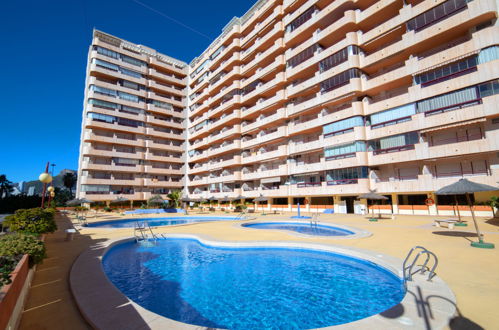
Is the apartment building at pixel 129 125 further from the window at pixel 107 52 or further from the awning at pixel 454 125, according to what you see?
the awning at pixel 454 125

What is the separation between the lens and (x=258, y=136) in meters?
39.8

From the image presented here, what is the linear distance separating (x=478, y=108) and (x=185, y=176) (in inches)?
2042

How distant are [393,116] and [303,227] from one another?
16.0 metres

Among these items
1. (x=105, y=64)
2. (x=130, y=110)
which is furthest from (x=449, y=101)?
(x=105, y=64)

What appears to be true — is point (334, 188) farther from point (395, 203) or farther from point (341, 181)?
point (395, 203)

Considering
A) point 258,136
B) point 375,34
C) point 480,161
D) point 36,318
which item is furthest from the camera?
point 258,136

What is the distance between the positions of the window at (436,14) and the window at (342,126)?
1023cm

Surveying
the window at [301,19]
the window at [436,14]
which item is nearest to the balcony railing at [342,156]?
the window at [436,14]

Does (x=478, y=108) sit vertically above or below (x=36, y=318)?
above

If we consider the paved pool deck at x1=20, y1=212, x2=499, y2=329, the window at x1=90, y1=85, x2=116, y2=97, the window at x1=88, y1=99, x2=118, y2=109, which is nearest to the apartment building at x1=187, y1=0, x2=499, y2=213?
the paved pool deck at x1=20, y1=212, x2=499, y2=329

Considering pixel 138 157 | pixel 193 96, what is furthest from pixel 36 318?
pixel 193 96

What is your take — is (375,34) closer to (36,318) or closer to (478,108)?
(478,108)

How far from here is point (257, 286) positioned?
7441 mm

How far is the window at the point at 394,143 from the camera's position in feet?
77.4
